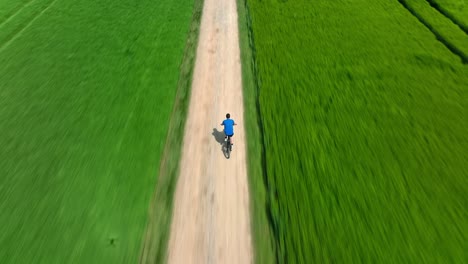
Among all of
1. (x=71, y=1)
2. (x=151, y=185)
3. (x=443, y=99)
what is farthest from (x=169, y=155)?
(x=71, y=1)

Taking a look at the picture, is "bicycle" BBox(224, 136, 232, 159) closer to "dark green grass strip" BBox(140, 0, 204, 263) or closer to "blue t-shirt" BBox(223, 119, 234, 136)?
"blue t-shirt" BBox(223, 119, 234, 136)

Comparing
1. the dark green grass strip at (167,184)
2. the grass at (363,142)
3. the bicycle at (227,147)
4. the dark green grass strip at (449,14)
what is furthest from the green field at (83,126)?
the dark green grass strip at (449,14)

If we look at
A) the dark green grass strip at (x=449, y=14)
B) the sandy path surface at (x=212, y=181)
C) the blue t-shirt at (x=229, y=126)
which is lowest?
the sandy path surface at (x=212, y=181)

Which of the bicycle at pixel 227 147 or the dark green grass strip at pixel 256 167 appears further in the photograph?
the bicycle at pixel 227 147

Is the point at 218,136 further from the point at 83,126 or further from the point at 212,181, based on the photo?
the point at 83,126

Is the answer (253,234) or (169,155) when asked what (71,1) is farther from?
(253,234)

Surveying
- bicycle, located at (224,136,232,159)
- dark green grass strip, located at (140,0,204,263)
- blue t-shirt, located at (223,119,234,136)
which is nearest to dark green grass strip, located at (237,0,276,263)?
bicycle, located at (224,136,232,159)

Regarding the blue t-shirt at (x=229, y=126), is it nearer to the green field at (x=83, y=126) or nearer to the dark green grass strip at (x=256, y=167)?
the dark green grass strip at (x=256, y=167)
